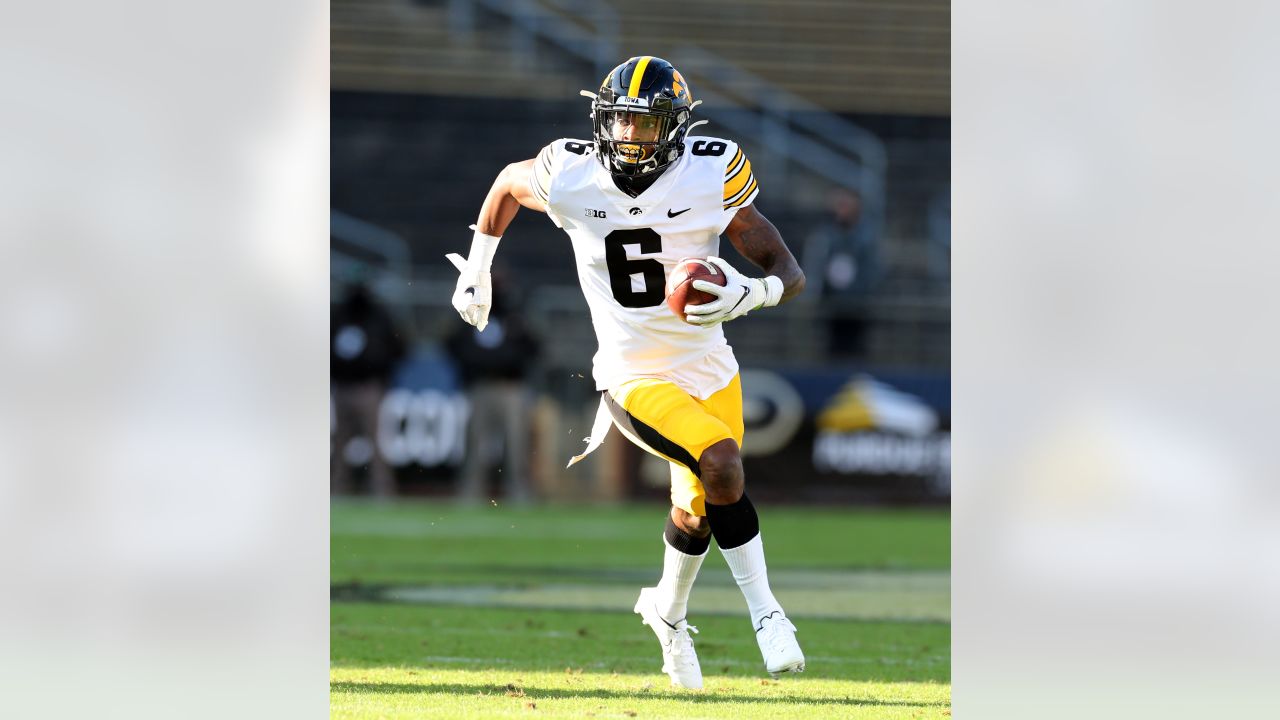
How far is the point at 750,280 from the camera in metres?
4.36

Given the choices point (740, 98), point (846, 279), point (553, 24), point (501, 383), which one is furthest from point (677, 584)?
point (553, 24)

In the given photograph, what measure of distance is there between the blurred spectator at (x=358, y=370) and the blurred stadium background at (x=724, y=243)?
5.3 inches

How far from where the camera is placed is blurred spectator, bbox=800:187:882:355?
45.2 feet

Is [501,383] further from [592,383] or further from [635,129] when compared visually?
[635,129]

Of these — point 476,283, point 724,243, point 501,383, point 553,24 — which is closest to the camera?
point 476,283

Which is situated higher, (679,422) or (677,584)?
(679,422)

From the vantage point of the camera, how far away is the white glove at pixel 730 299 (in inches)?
167

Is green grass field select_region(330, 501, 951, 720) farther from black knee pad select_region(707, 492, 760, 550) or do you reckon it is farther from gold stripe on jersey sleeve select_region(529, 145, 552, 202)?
gold stripe on jersey sleeve select_region(529, 145, 552, 202)

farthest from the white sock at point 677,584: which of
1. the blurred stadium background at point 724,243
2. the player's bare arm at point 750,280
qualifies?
the blurred stadium background at point 724,243

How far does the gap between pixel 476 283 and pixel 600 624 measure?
6.08ft

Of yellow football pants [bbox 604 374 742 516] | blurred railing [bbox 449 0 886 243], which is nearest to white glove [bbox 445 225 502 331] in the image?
yellow football pants [bbox 604 374 742 516]
